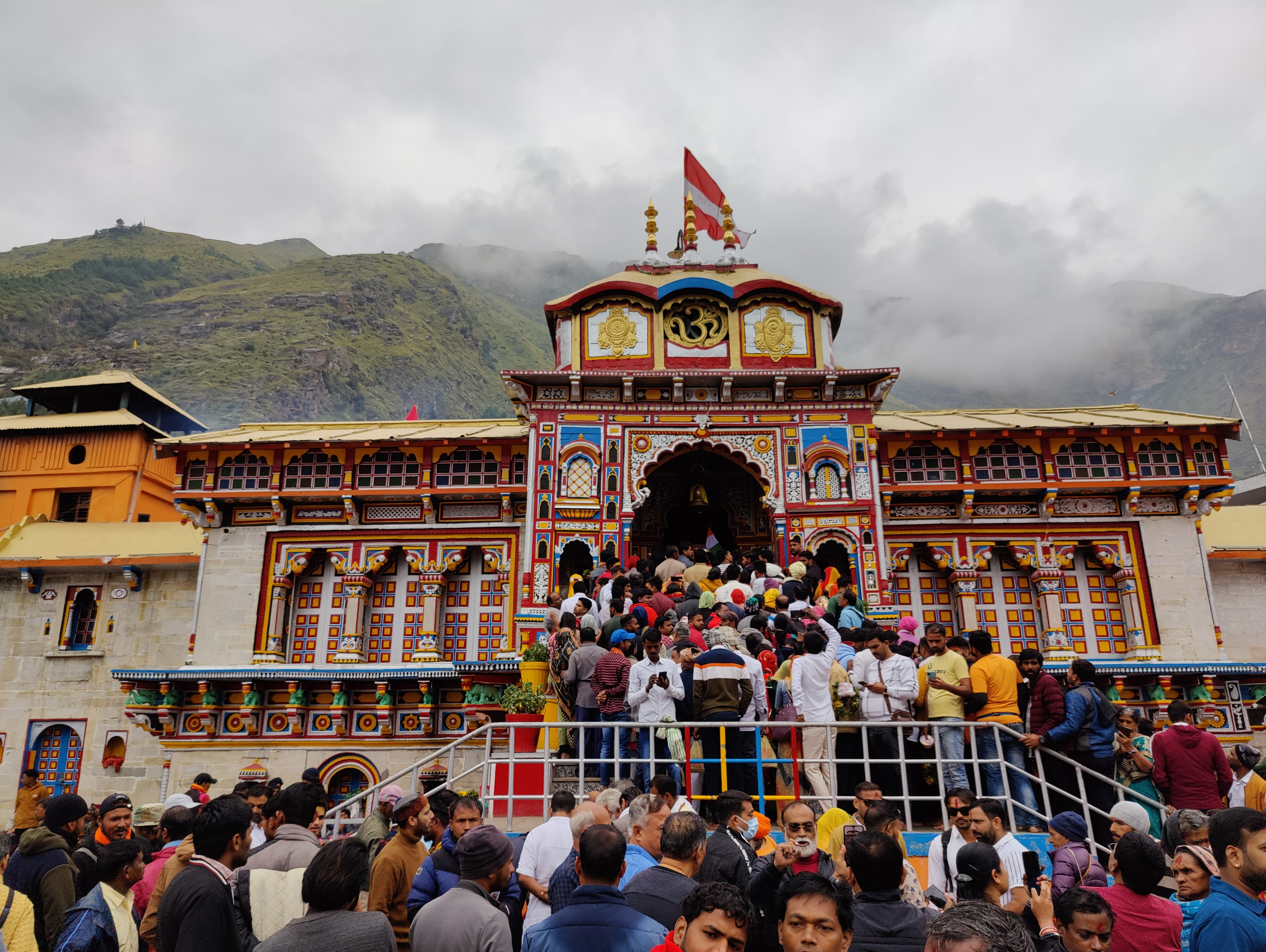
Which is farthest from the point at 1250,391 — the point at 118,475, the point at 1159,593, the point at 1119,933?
the point at 1119,933

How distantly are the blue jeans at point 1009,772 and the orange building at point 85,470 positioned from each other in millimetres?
29526

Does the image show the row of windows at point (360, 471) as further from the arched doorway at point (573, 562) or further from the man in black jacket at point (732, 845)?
the man in black jacket at point (732, 845)

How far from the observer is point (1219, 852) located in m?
4.82

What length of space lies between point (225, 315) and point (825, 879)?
9433cm

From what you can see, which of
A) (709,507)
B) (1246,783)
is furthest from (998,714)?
(709,507)

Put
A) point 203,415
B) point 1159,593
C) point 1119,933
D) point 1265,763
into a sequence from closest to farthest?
point 1119,933
point 1265,763
point 1159,593
point 203,415

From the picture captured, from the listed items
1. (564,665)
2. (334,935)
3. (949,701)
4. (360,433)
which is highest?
(360,433)

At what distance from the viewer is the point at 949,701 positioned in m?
10.6

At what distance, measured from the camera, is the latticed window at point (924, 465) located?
2259 cm

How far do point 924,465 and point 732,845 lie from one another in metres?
18.0

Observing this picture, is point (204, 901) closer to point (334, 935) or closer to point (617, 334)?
point (334, 935)

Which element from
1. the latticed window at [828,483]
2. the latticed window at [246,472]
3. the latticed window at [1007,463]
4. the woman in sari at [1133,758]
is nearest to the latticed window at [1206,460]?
the latticed window at [1007,463]

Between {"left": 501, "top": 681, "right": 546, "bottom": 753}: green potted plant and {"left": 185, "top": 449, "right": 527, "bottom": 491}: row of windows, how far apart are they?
8.03 metres

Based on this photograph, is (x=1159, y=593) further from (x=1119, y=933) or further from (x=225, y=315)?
(x=225, y=315)
